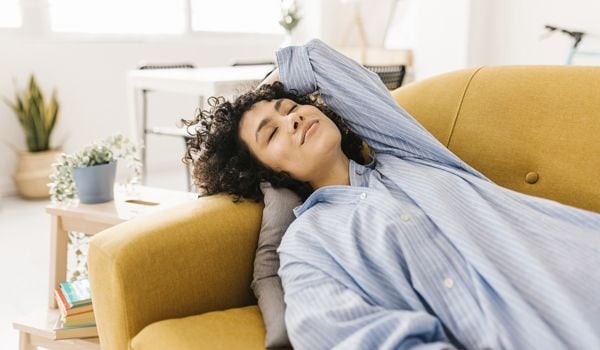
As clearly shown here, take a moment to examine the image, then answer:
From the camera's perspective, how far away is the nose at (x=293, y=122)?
1.26m

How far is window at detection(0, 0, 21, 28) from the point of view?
3.74 m

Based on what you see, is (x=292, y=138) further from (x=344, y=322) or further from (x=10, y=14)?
(x=10, y=14)

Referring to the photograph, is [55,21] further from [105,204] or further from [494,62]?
[494,62]

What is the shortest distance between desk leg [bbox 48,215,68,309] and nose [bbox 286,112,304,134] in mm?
912

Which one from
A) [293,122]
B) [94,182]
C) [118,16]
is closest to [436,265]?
[293,122]

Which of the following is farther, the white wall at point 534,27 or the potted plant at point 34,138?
the white wall at point 534,27

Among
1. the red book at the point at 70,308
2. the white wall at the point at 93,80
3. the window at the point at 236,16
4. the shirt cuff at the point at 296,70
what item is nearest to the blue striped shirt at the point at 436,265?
the shirt cuff at the point at 296,70

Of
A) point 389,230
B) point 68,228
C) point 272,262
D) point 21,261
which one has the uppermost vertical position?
point 389,230

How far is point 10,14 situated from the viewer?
3.77 meters

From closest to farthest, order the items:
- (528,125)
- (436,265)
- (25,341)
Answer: (436,265), (528,125), (25,341)

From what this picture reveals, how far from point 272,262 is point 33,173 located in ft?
9.99

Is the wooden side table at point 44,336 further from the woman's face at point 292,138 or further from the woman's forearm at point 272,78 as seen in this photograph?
the woman's forearm at point 272,78

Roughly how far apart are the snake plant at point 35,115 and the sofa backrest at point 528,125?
2.95 m

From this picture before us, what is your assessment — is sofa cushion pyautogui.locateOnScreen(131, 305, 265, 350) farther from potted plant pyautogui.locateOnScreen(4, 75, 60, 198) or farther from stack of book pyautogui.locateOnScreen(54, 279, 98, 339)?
potted plant pyautogui.locateOnScreen(4, 75, 60, 198)
